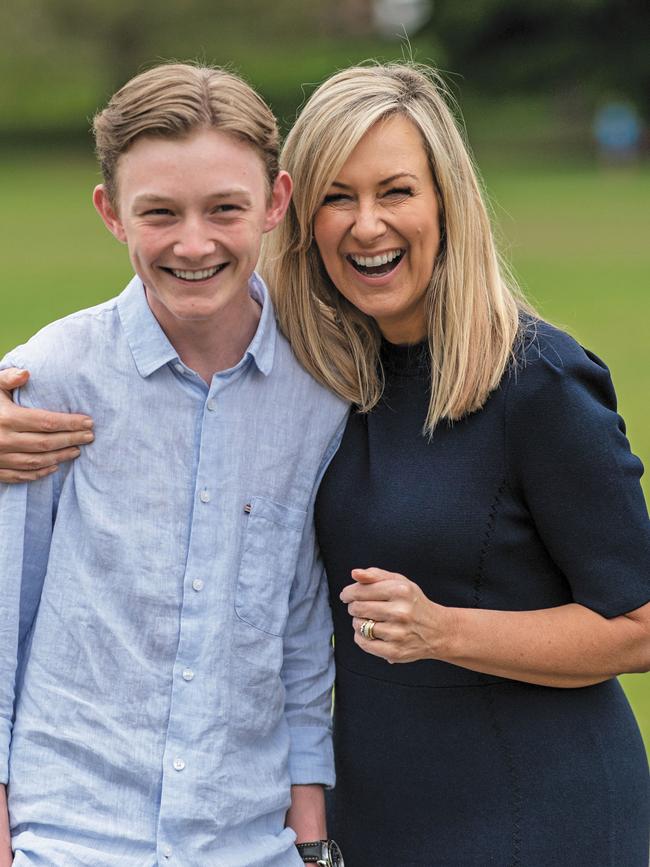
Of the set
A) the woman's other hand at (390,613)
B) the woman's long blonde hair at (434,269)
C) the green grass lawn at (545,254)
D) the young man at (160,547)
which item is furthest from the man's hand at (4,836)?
the green grass lawn at (545,254)

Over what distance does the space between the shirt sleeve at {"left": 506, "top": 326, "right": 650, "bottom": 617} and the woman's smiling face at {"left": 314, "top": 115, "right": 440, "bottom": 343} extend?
0.36 m

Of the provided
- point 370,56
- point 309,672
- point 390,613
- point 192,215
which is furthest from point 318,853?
point 370,56

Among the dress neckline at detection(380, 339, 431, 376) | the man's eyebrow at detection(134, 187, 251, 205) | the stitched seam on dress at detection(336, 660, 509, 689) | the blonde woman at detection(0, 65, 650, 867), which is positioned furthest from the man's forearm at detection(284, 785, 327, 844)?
the man's eyebrow at detection(134, 187, 251, 205)

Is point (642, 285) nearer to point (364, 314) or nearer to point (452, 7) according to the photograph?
point (364, 314)

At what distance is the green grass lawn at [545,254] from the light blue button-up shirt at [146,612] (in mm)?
3522

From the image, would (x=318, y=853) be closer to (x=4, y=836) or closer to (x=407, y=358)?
(x=4, y=836)

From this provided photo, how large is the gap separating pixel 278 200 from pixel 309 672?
1.08 meters

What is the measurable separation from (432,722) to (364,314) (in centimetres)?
101

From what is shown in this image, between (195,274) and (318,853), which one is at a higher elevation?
(195,274)

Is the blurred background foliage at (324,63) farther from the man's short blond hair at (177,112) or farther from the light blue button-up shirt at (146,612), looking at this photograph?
the light blue button-up shirt at (146,612)

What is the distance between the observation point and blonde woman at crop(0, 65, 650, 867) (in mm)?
3152

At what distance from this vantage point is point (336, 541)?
330 cm

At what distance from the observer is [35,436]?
2.96 m

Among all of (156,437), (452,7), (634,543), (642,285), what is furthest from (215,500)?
(452,7)
